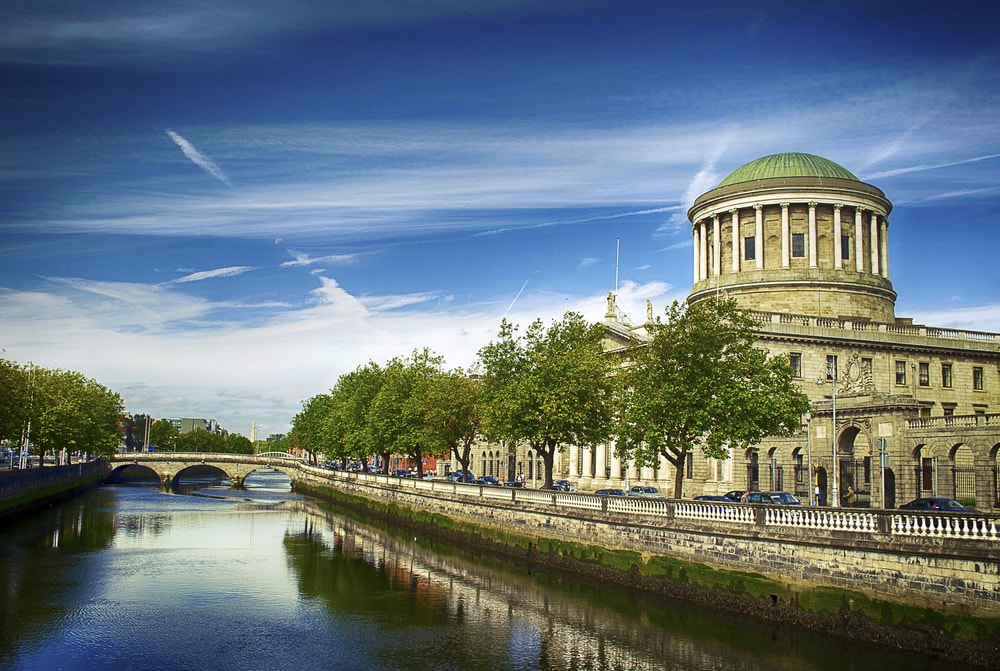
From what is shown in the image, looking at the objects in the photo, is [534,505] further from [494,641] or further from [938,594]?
[938,594]

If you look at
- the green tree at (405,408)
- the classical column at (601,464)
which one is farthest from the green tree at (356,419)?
the classical column at (601,464)

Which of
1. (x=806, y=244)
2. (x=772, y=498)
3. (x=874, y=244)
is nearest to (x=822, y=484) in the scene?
(x=772, y=498)

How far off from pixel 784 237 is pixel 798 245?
1.65m

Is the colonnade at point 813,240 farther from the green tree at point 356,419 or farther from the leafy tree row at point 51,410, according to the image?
the leafy tree row at point 51,410

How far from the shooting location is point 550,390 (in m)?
53.8

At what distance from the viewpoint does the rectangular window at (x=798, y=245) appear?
84.1 m

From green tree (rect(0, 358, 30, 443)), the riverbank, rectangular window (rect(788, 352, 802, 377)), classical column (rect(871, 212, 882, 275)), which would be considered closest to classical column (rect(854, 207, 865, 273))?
classical column (rect(871, 212, 882, 275))

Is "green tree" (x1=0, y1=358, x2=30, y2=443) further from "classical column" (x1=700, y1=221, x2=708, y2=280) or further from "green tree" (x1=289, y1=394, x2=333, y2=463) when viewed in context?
"classical column" (x1=700, y1=221, x2=708, y2=280)

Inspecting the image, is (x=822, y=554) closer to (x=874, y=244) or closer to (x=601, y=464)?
(x=601, y=464)

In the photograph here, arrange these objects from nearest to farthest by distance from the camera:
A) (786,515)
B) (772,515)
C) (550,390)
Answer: (786,515) → (772,515) → (550,390)

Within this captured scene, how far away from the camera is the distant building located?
5356cm

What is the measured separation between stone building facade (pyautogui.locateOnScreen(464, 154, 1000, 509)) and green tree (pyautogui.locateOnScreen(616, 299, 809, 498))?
753 centimetres

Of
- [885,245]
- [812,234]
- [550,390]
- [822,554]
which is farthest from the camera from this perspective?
[885,245]

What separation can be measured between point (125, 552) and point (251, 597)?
17922 millimetres
